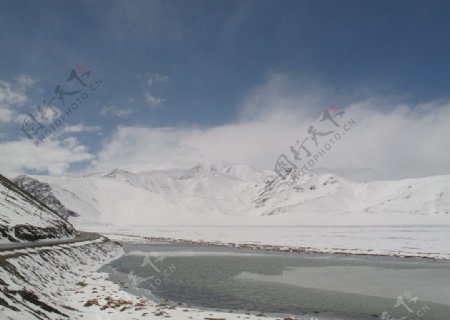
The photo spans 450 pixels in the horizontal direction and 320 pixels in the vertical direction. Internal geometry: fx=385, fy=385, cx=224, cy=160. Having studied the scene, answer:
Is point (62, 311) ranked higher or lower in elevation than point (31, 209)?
lower

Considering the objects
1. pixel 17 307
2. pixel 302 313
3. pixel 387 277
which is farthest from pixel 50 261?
pixel 387 277

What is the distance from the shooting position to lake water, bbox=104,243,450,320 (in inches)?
998

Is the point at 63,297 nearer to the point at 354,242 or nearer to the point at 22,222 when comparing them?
the point at 22,222

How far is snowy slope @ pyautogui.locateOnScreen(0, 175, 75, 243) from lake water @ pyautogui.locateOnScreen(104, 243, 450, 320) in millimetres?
9937

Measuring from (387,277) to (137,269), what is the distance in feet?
88.1

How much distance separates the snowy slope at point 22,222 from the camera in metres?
40.0

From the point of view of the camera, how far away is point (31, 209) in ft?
194

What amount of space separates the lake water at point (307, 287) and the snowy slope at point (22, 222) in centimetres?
994

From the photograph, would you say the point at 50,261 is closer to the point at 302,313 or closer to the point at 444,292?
the point at 302,313

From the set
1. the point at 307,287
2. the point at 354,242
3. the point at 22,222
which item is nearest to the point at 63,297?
the point at 307,287

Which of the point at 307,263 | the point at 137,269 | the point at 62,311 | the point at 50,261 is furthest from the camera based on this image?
the point at 307,263

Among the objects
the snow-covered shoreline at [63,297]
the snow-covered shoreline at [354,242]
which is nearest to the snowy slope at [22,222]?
the snow-covered shoreline at [63,297]

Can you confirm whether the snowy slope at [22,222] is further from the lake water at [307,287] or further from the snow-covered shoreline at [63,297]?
the lake water at [307,287]

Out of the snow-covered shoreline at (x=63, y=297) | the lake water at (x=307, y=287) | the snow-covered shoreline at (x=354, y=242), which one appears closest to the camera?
the snow-covered shoreline at (x=63, y=297)
